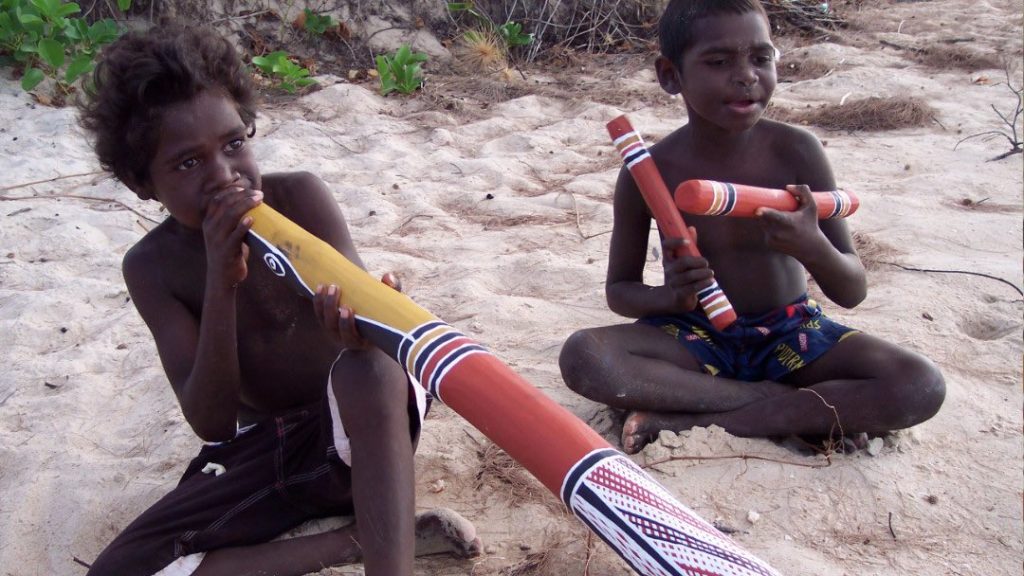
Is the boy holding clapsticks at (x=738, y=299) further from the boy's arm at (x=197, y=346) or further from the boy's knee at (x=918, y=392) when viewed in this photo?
the boy's arm at (x=197, y=346)

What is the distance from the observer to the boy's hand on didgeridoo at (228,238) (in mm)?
1643

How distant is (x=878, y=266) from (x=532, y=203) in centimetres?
143

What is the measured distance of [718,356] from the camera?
221 centimetres

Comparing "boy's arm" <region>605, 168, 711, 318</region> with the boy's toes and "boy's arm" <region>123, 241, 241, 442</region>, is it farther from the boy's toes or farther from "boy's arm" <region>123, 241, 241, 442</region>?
"boy's arm" <region>123, 241, 241, 442</region>

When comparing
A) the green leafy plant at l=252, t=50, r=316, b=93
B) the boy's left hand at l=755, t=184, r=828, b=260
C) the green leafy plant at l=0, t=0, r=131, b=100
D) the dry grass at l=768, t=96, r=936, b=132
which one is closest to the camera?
the boy's left hand at l=755, t=184, r=828, b=260

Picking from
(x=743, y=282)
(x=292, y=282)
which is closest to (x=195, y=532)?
(x=292, y=282)

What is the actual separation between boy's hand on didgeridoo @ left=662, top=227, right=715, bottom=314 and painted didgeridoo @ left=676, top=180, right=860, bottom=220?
0.44 ft

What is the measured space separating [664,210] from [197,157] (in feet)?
3.50

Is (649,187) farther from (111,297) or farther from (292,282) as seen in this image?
(111,297)

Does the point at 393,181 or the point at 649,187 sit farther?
the point at 393,181

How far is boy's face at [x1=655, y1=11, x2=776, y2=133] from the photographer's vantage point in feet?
6.77

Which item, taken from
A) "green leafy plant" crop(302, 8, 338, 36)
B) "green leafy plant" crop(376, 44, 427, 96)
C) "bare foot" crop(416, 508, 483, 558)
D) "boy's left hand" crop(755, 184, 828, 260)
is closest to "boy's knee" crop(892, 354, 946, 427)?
"boy's left hand" crop(755, 184, 828, 260)

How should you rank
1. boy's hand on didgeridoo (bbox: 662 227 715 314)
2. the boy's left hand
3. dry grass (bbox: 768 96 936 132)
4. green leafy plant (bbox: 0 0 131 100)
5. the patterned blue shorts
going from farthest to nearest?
1. green leafy plant (bbox: 0 0 131 100)
2. dry grass (bbox: 768 96 936 132)
3. the patterned blue shorts
4. boy's hand on didgeridoo (bbox: 662 227 715 314)
5. the boy's left hand

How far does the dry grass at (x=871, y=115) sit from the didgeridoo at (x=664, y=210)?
2623 mm
